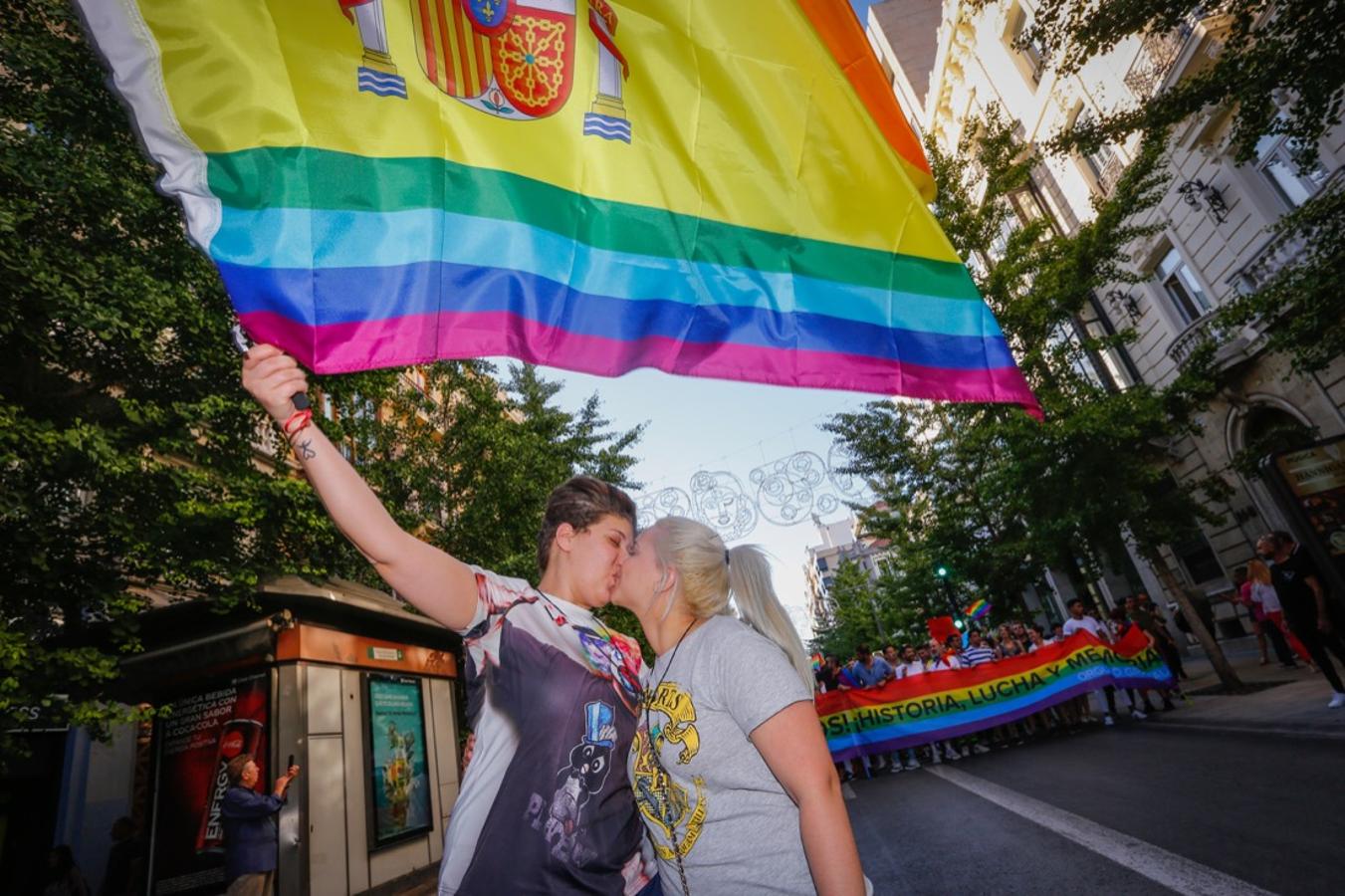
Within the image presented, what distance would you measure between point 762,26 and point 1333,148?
15.7 m

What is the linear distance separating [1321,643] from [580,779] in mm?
9810

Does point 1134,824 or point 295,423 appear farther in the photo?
point 1134,824

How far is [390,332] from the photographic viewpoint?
2.03m

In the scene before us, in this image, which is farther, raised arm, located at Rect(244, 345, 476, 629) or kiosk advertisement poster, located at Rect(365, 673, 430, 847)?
kiosk advertisement poster, located at Rect(365, 673, 430, 847)

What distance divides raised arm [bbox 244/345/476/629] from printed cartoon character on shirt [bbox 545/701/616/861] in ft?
1.61

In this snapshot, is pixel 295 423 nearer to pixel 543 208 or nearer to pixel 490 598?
pixel 490 598

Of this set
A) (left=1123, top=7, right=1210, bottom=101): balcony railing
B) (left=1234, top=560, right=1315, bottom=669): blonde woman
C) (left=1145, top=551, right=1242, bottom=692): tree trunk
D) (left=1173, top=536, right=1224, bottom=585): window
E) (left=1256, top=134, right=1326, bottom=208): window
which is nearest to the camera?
(left=1145, top=551, right=1242, bottom=692): tree trunk

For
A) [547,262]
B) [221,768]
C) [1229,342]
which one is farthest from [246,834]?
[1229,342]

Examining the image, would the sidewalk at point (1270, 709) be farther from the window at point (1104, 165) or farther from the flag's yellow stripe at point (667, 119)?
the window at point (1104, 165)

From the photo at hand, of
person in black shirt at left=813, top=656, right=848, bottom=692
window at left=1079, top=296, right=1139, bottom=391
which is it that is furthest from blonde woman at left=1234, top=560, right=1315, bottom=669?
window at left=1079, top=296, right=1139, bottom=391

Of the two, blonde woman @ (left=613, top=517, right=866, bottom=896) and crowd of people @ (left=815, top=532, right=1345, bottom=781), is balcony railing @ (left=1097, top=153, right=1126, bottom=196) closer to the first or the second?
crowd of people @ (left=815, top=532, right=1345, bottom=781)

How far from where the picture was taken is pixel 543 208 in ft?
7.89

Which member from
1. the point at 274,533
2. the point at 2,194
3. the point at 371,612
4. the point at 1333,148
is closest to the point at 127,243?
the point at 2,194

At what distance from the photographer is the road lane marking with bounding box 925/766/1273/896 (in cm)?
363
